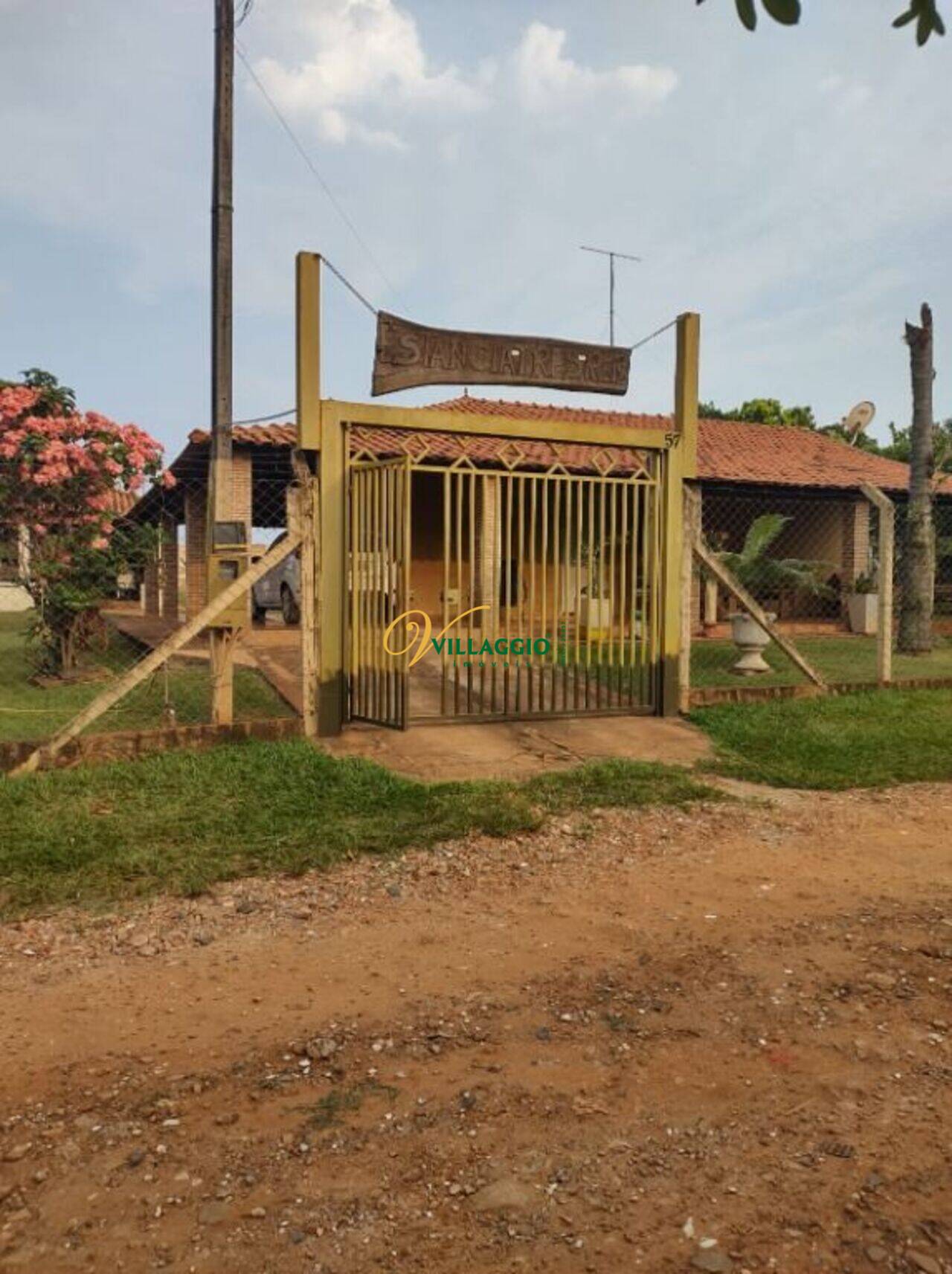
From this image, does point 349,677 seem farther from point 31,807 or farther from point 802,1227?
point 802,1227

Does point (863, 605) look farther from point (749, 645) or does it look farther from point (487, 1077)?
point (487, 1077)

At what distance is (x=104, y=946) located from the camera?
3527 mm

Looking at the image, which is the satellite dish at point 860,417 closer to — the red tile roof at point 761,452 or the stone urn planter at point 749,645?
the red tile roof at point 761,452

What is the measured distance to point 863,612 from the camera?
17.0m

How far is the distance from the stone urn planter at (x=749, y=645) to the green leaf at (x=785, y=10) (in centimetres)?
947

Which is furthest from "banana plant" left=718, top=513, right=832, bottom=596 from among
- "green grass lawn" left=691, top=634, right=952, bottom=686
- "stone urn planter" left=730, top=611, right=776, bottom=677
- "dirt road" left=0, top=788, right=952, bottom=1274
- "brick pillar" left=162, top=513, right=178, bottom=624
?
"brick pillar" left=162, top=513, right=178, bottom=624

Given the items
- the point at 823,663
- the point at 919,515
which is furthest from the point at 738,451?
the point at 823,663

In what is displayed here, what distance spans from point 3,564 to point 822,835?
23.5 ft

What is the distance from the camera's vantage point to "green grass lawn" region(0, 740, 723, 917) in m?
4.20

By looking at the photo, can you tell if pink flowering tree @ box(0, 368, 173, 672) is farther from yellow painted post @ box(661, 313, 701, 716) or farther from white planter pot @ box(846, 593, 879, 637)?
white planter pot @ box(846, 593, 879, 637)

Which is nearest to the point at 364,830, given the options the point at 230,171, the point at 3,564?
the point at 3,564

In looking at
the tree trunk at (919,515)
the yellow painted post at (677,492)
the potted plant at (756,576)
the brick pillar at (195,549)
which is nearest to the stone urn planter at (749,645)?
the potted plant at (756,576)

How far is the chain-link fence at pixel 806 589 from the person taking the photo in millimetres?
10836

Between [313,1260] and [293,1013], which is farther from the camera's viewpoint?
[293,1013]
